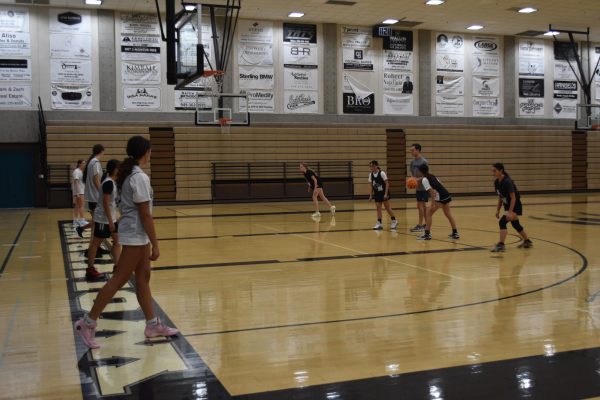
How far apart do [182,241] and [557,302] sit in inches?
290

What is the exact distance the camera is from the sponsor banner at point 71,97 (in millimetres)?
21656

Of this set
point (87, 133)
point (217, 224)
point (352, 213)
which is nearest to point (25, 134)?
point (87, 133)

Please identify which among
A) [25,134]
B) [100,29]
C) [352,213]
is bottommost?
[352,213]

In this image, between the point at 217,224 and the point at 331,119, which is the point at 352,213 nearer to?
the point at 217,224

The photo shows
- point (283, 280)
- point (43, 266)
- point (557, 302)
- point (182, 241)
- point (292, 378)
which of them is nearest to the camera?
point (292, 378)

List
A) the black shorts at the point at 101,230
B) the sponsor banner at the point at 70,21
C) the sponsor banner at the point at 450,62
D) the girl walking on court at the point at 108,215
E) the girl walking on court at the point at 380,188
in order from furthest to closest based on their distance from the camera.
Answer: the sponsor banner at the point at 450,62, the sponsor banner at the point at 70,21, the girl walking on court at the point at 380,188, the black shorts at the point at 101,230, the girl walking on court at the point at 108,215

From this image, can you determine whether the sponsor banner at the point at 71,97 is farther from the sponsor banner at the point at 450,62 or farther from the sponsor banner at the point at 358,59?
the sponsor banner at the point at 450,62

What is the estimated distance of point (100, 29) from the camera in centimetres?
2206

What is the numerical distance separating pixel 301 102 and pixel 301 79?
A: 90 centimetres

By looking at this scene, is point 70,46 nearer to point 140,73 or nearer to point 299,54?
point 140,73

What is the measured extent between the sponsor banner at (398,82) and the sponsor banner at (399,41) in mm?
1074

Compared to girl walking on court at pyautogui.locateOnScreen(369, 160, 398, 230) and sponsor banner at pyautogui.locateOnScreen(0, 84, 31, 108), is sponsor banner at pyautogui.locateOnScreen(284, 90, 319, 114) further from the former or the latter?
girl walking on court at pyautogui.locateOnScreen(369, 160, 398, 230)

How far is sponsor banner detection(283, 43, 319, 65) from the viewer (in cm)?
2428

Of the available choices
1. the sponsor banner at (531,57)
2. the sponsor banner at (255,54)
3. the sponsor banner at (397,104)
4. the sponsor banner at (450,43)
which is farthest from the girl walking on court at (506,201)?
the sponsor banner at (531,57)
